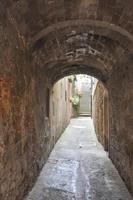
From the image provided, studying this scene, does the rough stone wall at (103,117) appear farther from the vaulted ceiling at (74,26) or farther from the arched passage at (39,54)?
the vaulted ceiling at (74,26)

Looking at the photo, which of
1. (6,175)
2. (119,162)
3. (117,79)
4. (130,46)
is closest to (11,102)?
(6,175)

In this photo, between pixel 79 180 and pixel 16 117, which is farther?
pixel 79 180

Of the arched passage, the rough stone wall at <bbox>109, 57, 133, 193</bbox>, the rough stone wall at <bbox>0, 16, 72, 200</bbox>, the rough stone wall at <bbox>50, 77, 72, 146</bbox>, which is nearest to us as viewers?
the rough stone wall at <bbox>0, 16, 72, 200</bbox>

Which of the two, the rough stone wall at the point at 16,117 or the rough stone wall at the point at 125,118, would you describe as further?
the rough stone wall at the point at 125,118

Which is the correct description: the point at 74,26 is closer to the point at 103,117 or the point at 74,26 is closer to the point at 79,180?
the point at 79,180

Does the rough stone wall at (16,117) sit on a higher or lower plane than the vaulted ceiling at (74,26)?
lower

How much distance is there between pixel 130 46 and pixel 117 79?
154 centimetres

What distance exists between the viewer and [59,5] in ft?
11.6

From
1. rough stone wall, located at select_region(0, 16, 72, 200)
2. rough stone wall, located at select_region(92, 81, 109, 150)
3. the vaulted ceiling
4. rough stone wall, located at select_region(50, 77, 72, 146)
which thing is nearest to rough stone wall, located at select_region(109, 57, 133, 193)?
the vaulted ceiling

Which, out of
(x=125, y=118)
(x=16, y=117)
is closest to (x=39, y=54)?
(x=16, y=117)

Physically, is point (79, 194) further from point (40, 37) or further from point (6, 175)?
point (40, 37)

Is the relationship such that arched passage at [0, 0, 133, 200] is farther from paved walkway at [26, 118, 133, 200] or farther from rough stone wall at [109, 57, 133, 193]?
paved walkway at [26, 118, 133, 200]

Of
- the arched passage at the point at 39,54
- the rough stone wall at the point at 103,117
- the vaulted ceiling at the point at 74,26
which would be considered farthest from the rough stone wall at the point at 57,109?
the vaulted ceiling at the point at 74,26

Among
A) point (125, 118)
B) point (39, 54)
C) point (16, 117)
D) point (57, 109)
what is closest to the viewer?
point (16, 117)
